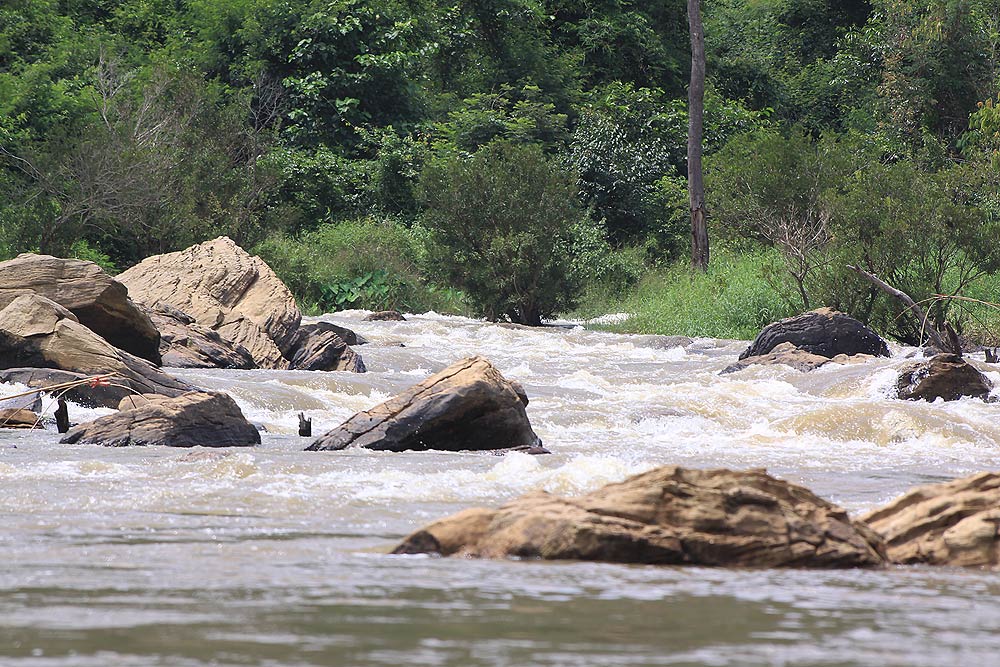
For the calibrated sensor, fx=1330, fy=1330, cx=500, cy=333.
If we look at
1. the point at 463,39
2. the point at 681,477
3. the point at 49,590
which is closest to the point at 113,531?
the point at 49,590

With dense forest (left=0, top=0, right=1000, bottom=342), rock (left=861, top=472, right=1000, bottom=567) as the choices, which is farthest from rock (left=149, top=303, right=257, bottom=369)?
rock (left=861, top=472, right=1000, bottom=567)

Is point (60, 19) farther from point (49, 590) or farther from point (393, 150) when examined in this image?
point (49, 590)

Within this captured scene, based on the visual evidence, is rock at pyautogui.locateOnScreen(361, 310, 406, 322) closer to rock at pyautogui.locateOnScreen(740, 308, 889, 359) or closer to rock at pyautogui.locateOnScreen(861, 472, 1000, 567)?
rock at pyautogui.locateOnScreen(740, 308, 889, 359)

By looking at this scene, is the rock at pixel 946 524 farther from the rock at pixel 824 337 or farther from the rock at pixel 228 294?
the rock at pixel 228 294

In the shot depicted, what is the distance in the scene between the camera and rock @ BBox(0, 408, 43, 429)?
34.9ft

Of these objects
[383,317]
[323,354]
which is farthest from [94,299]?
[383,317]

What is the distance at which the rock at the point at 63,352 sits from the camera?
39.9 ft

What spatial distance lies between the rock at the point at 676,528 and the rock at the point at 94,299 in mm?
10038

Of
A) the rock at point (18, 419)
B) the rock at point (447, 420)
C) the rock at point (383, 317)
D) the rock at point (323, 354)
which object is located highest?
the rock at point (447, 420)

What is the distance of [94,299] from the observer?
1419 centimetres

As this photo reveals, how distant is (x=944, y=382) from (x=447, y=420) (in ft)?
18.2

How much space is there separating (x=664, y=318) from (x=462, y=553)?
18.2m

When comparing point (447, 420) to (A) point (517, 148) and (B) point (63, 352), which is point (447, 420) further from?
(A) point (517, 148)

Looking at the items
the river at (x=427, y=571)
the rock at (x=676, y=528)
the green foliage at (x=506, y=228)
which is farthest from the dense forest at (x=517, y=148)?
the rock at (x=676, y=528)
